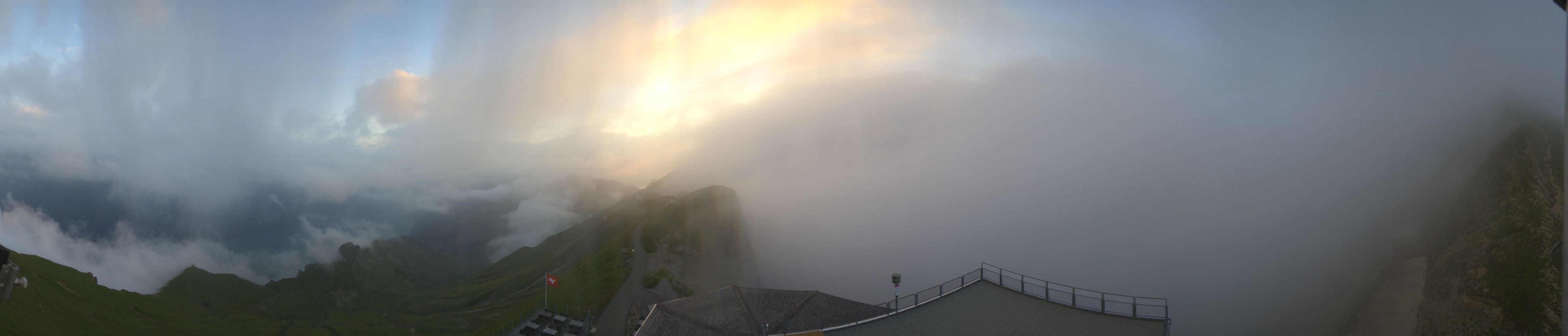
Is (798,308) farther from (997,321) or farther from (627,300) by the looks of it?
(627,300)

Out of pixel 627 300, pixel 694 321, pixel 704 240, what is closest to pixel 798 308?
pixel 694 321

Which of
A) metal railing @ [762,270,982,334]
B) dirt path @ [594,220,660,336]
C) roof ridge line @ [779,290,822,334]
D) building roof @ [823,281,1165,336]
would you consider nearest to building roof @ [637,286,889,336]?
roof ridge line @ [779,290,822,334]

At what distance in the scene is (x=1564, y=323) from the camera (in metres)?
10.4

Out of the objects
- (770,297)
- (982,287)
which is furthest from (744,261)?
(982,287)

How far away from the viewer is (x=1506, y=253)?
10038 cm

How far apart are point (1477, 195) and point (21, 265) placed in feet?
1349

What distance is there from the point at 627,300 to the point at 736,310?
8496 centimetres

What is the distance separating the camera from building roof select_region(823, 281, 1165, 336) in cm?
3341

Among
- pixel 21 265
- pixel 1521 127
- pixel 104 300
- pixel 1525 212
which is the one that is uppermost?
pixel 1521 127

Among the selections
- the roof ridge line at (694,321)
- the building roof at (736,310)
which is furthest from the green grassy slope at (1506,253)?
the roof ridge line at (694,321)

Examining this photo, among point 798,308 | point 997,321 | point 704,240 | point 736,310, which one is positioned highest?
point 704,240

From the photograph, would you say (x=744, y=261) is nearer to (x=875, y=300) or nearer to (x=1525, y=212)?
(x=875, y=300)

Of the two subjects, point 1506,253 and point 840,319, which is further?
point 1506,253

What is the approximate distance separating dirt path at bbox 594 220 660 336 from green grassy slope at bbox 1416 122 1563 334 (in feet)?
449
